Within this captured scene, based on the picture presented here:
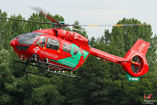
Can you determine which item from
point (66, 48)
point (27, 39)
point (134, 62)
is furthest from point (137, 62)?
point (27, 39)

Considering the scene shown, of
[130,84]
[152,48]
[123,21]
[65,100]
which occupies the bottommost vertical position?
[65,100]

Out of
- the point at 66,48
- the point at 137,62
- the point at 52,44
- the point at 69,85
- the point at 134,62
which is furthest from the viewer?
the point at 69,85

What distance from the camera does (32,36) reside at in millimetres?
18609

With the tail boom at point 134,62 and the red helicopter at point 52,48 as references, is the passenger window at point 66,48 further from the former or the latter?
the tail boom at point 134,62

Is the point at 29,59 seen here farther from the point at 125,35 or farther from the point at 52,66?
the point at 125,35

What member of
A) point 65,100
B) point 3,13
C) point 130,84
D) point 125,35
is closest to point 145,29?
point 125,35

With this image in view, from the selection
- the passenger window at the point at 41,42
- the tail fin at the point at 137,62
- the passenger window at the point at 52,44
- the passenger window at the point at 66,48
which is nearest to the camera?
the passenger window at the point at 41,42

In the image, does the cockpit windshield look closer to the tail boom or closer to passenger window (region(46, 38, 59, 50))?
passenger window (region(46, 38, 59, 50))

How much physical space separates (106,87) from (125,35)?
1634 centimetres

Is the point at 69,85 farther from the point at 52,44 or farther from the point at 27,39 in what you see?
the point at 27,39

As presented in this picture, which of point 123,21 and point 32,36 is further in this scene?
point 123,21

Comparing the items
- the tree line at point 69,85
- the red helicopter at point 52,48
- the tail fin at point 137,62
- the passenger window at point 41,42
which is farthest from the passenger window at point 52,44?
the tree line at point 69,85

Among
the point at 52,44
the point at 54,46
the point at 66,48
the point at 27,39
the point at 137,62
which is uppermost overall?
the point at 27,39

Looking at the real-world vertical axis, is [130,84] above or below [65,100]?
above
